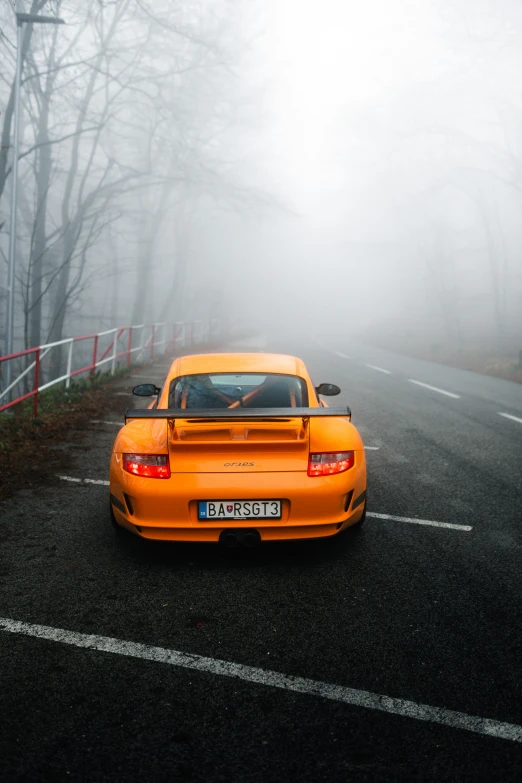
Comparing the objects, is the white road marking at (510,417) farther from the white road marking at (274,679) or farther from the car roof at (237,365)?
the white road marking at (274,679)

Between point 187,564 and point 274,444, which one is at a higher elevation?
point 274,444

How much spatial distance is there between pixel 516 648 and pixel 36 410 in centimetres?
763

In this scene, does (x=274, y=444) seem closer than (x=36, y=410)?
Yes

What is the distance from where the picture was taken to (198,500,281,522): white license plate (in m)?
3.90

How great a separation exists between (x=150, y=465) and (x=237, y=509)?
621 mm

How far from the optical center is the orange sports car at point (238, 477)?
3.90 meters

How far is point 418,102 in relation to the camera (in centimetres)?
2858

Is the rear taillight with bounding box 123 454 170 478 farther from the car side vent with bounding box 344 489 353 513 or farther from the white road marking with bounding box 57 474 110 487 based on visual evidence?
the white road marking with bounding box 57 474 110 487

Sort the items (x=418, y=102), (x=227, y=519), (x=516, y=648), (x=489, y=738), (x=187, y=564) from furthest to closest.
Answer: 1. (x=418, y=102)
2. (x=187, y=564)
3. (x=227, y=519)
4. (x=516, y=648)
5. (x=489, y=738)

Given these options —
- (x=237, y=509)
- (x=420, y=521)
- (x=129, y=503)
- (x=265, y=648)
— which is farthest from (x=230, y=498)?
(x=420, y=521)

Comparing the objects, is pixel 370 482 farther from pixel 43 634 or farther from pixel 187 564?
pixel 43 634

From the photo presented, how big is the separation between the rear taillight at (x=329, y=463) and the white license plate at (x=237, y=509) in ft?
1.03

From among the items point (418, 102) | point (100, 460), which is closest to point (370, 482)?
point (100, 460)

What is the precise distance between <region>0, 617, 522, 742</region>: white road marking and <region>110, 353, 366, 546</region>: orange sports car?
0.89 m
